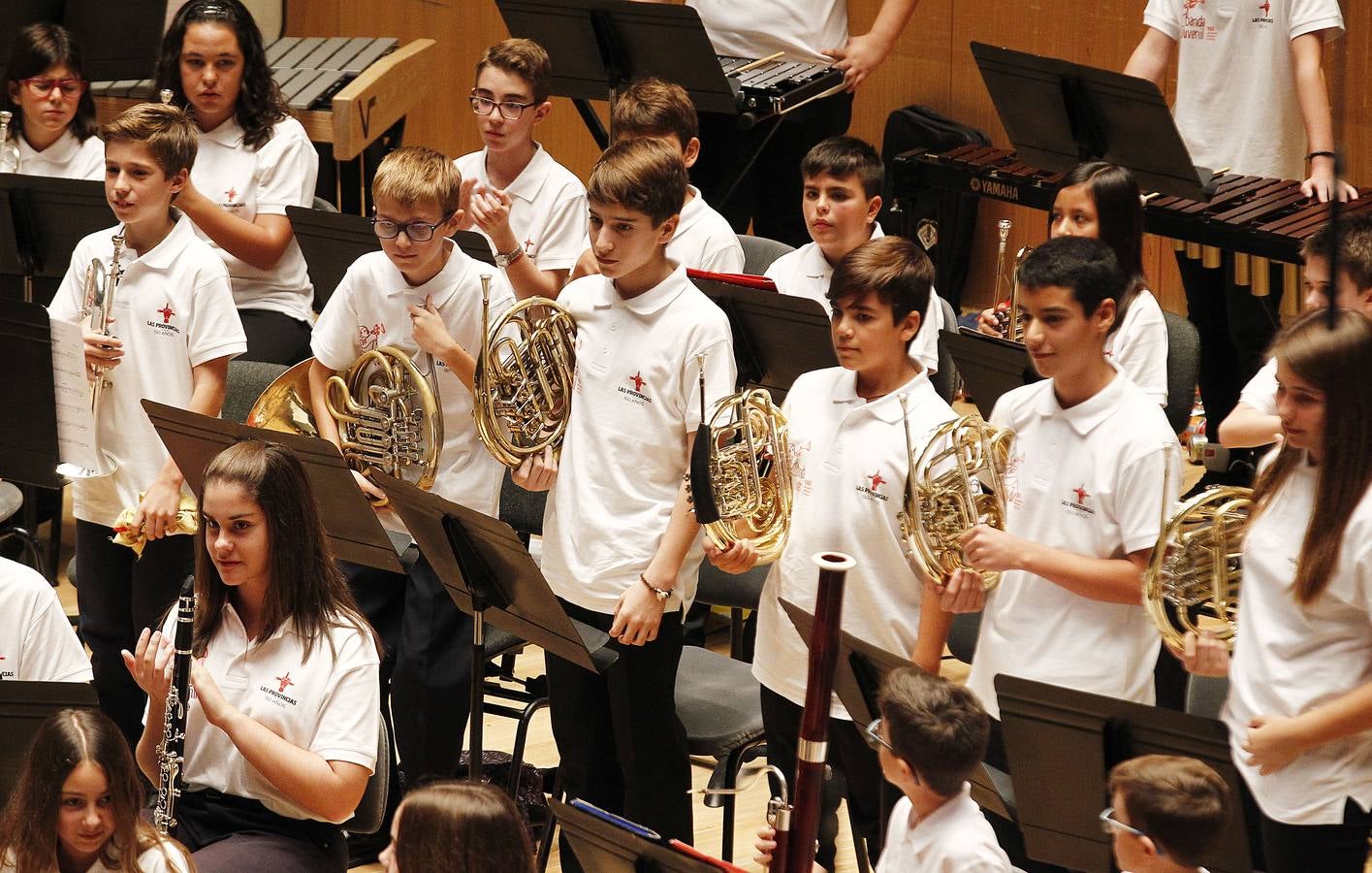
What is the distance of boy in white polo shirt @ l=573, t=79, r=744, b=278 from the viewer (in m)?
4.52

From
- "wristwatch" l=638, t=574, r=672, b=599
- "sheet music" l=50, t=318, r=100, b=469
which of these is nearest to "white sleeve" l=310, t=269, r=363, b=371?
"sheet music" l=50, t=318, r=100, b=469

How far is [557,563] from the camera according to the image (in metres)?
3.66

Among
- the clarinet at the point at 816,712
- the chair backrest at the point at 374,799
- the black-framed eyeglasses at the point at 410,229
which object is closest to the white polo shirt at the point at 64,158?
the black-framed eyeglasses at the point at 410,229

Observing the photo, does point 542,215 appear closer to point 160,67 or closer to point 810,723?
point 160,67

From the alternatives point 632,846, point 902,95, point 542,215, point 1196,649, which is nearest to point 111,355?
point 542,215

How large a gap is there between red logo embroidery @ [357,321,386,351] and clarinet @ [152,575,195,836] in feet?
3.42

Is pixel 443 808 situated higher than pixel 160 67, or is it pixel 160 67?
pixel 160 67

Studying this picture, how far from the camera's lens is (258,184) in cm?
493

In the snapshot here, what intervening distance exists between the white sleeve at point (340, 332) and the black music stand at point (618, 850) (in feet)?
5.58

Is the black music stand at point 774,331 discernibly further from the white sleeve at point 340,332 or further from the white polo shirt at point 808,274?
the white sleeve at point 340,332

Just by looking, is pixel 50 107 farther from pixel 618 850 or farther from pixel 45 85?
pixel 618 850

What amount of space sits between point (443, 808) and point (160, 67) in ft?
10.3

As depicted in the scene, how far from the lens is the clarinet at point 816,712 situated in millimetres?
2283

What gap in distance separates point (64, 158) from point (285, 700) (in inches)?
107
